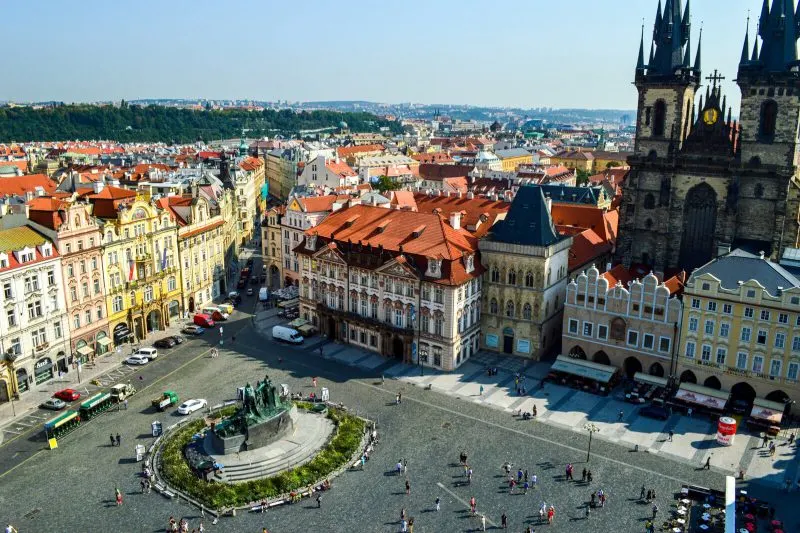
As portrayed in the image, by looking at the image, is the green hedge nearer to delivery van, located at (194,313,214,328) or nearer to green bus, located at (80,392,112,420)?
green bus, located at (80,392,112,420)

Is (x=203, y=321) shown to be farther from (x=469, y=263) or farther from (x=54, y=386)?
(x=469, y=263)

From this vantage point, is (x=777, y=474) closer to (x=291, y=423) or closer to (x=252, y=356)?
(x=291, y=423)

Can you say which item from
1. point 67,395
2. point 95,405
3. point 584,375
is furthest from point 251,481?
point 584,375

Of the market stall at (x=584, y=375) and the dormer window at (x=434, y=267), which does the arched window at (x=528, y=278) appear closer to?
the market stall at (x=584, y=375)

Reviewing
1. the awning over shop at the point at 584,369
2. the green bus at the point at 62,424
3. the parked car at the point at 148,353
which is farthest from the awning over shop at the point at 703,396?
the green bus at the point at 62,424

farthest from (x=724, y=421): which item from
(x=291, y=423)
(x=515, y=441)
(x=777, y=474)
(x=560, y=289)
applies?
(x=291, y=423)
